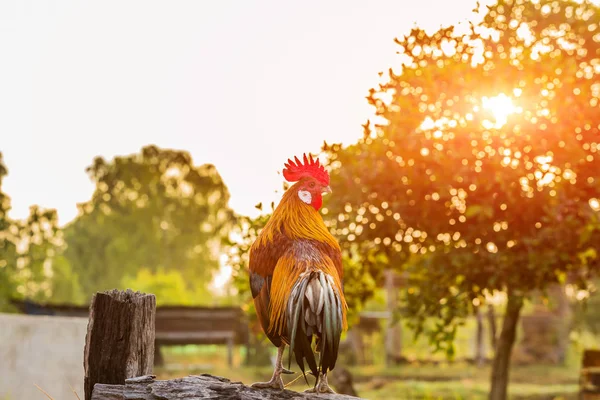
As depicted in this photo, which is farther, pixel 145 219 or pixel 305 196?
pixel 145 219

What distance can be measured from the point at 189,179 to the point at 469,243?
39.9 meters

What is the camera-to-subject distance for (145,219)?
51906 millimetres

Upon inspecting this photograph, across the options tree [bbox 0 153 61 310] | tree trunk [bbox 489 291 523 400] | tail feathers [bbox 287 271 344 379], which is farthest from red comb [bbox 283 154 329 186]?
tree [bbox 0 153 61 310]

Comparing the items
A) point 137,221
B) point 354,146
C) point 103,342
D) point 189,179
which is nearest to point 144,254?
Answer: point 137,221

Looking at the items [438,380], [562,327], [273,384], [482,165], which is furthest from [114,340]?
[562,327]

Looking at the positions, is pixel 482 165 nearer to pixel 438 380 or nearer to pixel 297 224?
pixel 297 224

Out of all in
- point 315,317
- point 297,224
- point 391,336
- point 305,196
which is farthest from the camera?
point 391,336

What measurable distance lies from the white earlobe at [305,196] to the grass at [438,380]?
39.1 feet

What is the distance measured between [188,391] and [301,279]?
1264 mm

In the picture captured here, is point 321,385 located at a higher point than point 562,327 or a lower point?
lower

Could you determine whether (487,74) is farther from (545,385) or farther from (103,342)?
(545,385)

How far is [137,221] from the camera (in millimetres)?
51562

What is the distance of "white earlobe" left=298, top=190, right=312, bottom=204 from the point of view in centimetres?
764

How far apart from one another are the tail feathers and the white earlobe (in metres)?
0.94
